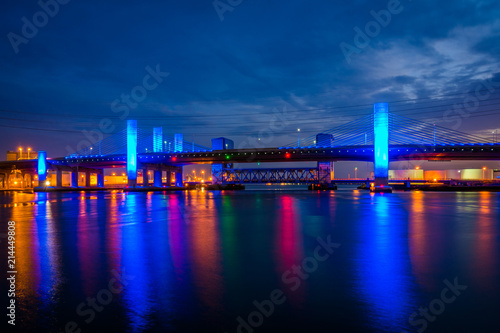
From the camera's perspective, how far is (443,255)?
1023 centimetres

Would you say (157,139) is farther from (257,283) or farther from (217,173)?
(257,283)

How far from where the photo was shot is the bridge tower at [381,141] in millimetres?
71500

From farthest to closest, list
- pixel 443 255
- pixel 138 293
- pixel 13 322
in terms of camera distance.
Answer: pixel 443 255
pixel 138 293
pixel 13 322

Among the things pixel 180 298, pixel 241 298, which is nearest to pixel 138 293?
pixel 180 298

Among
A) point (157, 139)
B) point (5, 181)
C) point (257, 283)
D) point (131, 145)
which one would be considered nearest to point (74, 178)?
point (157, 139)

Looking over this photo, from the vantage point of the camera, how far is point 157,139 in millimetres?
120688

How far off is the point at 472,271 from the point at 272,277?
4.71 m

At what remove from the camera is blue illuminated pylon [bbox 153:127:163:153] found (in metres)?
119

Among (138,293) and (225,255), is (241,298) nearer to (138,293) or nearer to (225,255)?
(138,293)

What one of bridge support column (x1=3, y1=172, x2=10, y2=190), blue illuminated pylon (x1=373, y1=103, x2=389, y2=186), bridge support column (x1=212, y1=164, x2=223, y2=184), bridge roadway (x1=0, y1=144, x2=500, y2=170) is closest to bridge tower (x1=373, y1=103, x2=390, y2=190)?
blue illuminated pylon (x1=373, y1=103, x2=389, y2=186)

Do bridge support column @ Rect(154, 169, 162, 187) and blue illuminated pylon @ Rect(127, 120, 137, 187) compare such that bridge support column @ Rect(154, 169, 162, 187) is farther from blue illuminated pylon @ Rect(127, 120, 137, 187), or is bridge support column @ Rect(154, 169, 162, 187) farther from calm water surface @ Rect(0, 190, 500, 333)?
calm water surface @ Rect(0, 190, 500, 333)

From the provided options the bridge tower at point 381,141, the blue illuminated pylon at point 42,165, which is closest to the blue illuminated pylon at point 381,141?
the bridge tower at point 381,141

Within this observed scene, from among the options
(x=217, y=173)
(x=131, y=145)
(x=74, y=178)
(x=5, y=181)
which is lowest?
(x=5, y=181)

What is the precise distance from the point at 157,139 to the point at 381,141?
75321mm
